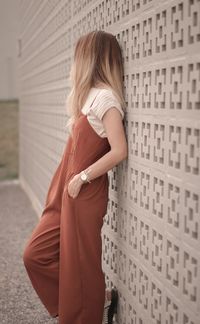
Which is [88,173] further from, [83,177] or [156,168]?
[156,168]

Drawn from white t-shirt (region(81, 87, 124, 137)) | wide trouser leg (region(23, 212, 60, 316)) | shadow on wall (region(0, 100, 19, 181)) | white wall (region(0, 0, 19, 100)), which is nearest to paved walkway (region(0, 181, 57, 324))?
wide trouser leg (region(23, 212, 60, 316))

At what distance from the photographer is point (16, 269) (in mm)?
3982

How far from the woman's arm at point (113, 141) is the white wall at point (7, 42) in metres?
6.04

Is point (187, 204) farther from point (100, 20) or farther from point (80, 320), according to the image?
point (100, 20)

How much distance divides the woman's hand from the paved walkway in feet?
3.10

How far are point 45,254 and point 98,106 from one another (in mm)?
816

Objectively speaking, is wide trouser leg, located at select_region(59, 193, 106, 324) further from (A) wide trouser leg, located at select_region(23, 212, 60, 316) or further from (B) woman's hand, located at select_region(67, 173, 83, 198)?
(A) wide trouser leg, located at select_region(23, 212, 60, 316)

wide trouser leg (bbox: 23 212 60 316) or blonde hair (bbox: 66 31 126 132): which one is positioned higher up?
blonde hair (bbox: 66 31 126 132)

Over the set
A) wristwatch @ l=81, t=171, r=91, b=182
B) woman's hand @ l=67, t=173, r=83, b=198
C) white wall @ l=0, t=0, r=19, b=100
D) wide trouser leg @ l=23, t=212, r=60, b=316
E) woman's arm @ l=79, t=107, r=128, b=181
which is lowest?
wide trouser leg @ l=23, t=212, r=60, b=316

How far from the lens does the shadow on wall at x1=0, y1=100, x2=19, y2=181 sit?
8.35 meters

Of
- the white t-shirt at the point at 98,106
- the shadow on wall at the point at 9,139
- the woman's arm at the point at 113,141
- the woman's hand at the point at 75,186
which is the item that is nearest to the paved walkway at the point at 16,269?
the woman's hand at the point at 75,186

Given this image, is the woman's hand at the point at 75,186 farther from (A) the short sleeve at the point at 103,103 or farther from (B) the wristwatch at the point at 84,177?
(A) the short sleeve at the point at 103,103

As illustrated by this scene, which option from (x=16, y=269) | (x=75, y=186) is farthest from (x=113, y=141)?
(x=16, y=269)

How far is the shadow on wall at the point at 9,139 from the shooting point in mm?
8352
